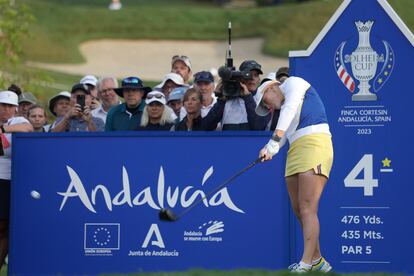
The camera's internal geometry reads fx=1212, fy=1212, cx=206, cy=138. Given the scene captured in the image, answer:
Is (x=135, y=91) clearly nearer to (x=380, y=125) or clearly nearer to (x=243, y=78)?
(x=243, y=78)

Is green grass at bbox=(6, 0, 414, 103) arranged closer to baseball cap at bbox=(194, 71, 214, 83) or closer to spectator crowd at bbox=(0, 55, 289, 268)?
spectator crowd at bbox=(0, 55, 289, 268)

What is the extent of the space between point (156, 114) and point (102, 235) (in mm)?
1400

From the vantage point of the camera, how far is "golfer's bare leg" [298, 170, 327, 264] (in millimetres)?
10672

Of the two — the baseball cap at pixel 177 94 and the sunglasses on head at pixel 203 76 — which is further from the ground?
the sunglasses on head at pixel 203 76

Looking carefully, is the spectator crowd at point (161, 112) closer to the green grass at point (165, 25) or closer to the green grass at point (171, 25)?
the green grass at point (171, 25)

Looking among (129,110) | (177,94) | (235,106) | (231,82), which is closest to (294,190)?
(235,106)

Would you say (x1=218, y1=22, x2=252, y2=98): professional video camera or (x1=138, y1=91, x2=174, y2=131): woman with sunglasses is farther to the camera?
(x1=138, y1=91, x2=174, y2=131): woman with sunglasses

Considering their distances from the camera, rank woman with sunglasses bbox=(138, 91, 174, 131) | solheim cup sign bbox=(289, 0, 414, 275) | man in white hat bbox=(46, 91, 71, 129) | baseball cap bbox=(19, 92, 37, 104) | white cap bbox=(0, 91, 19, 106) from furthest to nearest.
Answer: baseball cap bbox=(19, 92, 37, 104)
man in white hat bbox=(46, 91, 71, 129)
white cap bbox=(0, 91, 19, 106)
woman with sunglasses bbox=(138, 91, 174, 131)
solheim cup sign bbox=(289, 0, 414, 275)

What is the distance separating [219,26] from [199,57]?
4.04m

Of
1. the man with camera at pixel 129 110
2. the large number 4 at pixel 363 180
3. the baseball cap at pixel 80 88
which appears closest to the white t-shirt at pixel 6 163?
the man with camera at pixel 129 110

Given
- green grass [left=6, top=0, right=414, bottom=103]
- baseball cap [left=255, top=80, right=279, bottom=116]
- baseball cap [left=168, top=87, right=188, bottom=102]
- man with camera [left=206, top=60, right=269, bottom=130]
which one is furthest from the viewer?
green grass [left=6, top=0, right=414, bottom=103]

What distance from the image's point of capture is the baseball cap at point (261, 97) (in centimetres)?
1118

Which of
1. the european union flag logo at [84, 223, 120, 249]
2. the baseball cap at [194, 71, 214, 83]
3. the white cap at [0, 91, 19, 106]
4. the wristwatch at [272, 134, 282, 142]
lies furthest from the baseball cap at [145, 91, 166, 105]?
the wristwatch at [272, 134, 282, 142]

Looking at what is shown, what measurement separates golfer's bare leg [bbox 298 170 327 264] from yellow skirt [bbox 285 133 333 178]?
65 millimetres
